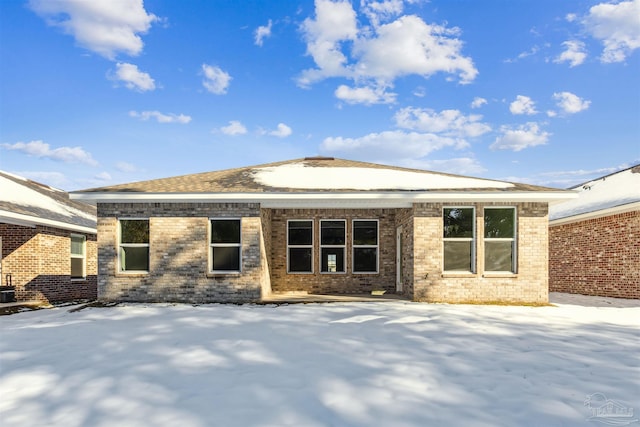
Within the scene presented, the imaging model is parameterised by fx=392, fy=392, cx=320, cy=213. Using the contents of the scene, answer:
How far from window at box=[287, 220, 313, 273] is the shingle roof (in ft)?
6.04

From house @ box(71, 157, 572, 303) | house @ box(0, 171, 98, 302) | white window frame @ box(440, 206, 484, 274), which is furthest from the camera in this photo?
house @ box(0, 171, 98, 302)

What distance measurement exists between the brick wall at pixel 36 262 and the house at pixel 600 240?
1925 cm

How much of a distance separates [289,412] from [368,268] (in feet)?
31.5

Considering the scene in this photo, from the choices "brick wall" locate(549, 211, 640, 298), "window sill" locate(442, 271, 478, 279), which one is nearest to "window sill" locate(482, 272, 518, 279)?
→ "window sill" locate(442, 271, 478, 279)

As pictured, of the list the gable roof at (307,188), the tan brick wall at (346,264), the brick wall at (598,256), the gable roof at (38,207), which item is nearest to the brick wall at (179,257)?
the gable roof at (307,188)

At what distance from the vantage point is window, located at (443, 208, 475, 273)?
11.1m

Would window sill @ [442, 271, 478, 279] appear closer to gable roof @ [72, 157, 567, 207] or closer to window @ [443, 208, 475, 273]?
window @ [443, 208, 475, 273]

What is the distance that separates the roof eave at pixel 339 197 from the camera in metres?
10.7

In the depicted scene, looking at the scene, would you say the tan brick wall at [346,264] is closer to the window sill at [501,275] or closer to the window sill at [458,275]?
the window sill at [458,275]

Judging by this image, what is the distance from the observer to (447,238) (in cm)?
1110

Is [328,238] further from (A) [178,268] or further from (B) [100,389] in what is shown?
(B) [100,389]

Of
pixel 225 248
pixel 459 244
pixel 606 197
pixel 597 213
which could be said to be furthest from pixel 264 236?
pixel 606 197

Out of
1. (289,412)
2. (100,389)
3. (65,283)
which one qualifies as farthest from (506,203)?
(65,283)

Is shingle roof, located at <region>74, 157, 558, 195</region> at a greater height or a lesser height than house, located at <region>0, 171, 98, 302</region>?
Result: greater
